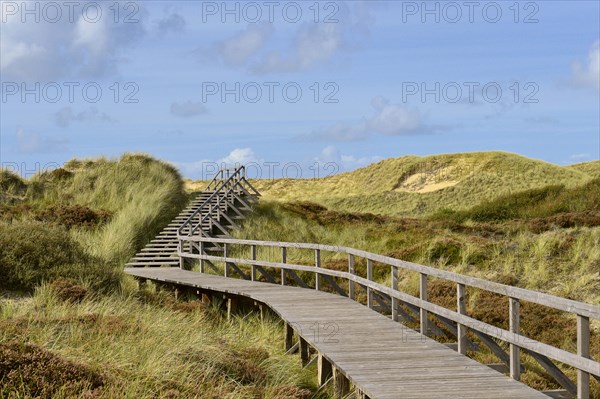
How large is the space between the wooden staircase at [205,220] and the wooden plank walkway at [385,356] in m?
12.3

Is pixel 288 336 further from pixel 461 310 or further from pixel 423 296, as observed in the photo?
pixel 461 310

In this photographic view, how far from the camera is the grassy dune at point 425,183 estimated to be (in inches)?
2239

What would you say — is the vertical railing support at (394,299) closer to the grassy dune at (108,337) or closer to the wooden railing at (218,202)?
the grassy dune at (108,337)

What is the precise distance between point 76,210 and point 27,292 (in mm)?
14732

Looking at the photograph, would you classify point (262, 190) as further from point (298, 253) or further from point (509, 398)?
point (509, 398)

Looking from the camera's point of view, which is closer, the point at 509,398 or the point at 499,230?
the point at 509,398

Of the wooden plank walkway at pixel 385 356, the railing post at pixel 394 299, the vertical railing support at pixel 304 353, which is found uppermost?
the railing post at pixel 394 299

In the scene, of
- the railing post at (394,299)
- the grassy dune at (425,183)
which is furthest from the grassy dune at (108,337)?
the grassy dune at (425,183)

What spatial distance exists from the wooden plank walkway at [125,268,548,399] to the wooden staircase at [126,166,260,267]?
483 inches

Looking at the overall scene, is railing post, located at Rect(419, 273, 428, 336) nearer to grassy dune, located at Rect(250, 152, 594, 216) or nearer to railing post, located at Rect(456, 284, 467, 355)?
railing post, located at Rect(456, 284, 467, 355)

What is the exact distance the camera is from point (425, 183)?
2517 inches

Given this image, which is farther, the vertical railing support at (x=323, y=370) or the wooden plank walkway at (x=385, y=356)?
the vertical railing support at (x=323, y=370)

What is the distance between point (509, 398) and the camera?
318 inches

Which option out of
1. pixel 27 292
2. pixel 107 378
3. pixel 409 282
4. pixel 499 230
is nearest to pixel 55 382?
pixel 107 378
